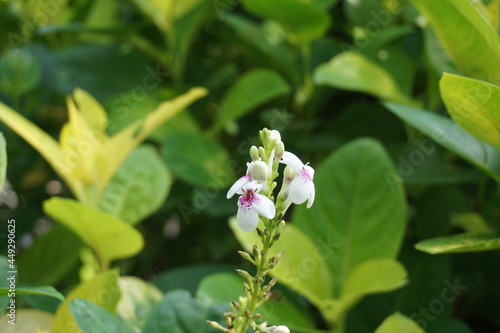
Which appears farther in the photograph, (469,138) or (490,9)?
(490,9)

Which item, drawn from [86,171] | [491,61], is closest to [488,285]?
[491,61]

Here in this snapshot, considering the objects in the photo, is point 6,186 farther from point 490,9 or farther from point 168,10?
point 490,9

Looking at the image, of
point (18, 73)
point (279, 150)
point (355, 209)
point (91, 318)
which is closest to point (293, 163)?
point (279, 150)

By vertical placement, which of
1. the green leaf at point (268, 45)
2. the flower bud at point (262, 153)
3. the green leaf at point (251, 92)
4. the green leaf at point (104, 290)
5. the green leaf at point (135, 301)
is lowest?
the green leaf at point (135, 301)

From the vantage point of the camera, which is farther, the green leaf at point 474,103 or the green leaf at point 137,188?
the green leaf at point 137,188

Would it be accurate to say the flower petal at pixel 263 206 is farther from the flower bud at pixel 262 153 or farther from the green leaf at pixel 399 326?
the green leaf at pixel 399 326

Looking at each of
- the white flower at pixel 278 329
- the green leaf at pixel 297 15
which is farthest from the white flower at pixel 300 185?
the green leaf at pixel 297 15
